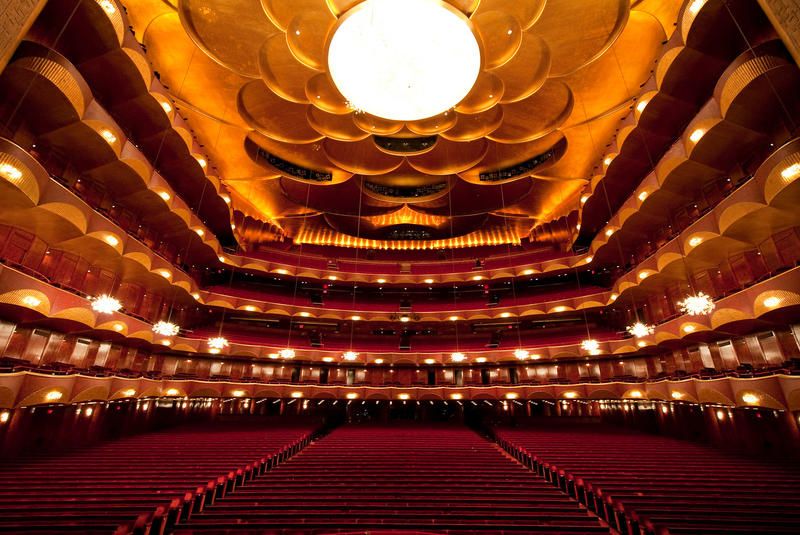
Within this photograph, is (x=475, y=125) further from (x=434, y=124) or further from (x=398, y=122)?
(x=398, y=122)

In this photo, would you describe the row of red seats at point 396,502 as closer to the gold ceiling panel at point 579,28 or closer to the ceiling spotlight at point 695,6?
the ceiling spotlight at point 695,6

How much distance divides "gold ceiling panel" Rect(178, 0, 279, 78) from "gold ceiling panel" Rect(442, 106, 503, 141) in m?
7.80

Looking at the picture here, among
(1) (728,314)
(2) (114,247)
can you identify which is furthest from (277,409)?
(1) (728,314)

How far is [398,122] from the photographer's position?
46.8ft

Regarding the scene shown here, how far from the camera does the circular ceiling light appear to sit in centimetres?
718

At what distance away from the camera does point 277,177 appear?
19.4 meters

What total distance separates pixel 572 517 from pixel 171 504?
21.1 feet

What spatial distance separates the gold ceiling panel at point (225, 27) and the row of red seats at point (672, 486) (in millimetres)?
15516

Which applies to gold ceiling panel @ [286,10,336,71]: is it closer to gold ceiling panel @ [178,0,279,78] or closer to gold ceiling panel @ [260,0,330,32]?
gold ceiling panel @ [260,0,330,32]

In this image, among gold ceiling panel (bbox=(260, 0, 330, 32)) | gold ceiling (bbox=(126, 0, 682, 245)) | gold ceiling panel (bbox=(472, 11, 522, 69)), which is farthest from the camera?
Answer: gold ceiling (bbox=(126, 0, 682, 245))

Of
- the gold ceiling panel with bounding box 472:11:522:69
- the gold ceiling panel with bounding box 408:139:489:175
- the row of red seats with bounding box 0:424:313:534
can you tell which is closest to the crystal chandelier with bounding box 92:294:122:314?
the row of red seats with bounding box 0:424:313:534

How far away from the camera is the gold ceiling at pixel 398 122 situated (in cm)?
1097

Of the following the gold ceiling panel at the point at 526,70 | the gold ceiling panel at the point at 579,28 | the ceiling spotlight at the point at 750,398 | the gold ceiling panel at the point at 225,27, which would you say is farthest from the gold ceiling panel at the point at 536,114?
the ceiling spotlight at the point at 750,398

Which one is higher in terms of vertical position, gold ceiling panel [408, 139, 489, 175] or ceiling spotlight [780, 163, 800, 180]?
gold ceiling panel [408, 139, 489, 175]
